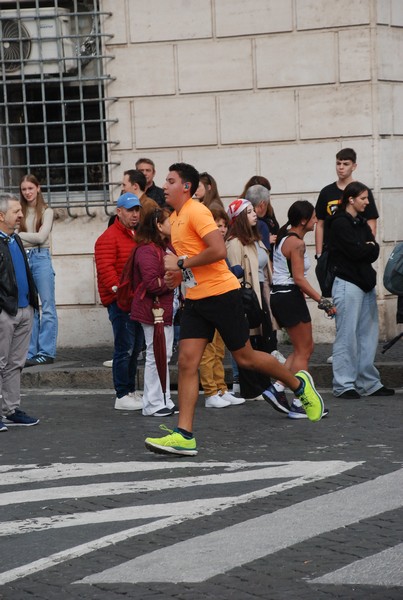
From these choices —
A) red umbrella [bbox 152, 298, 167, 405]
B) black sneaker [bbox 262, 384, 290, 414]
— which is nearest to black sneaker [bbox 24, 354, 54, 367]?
red umbrella [bbox 152, 298, 167, 405]

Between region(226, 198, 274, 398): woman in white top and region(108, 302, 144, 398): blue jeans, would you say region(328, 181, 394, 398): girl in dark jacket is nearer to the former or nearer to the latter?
region(226, 198, 274, 398): woman in white top

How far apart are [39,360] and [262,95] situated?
12.1 feet

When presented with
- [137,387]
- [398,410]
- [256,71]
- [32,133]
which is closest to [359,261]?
[398,410]

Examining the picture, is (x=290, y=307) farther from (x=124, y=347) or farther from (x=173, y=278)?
(x=173, y=278)

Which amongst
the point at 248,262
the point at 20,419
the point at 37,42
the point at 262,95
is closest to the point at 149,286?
the point at 248,262

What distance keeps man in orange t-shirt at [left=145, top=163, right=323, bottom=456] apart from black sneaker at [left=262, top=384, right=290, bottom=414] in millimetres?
966

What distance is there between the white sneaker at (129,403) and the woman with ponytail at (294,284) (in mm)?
1237

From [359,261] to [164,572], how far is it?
228 inches

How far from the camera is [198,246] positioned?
8.39 metres

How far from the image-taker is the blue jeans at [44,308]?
512 inches

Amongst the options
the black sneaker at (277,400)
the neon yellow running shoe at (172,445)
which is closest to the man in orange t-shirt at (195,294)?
the neon yellow running shoe at (172,445)

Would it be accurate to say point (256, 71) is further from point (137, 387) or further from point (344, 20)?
point (137, 387)

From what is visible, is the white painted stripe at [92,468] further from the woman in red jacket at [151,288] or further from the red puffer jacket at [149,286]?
the red puffer jacket at [149,286]

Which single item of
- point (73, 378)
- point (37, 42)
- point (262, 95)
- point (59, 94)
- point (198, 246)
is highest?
point (37, 42)
